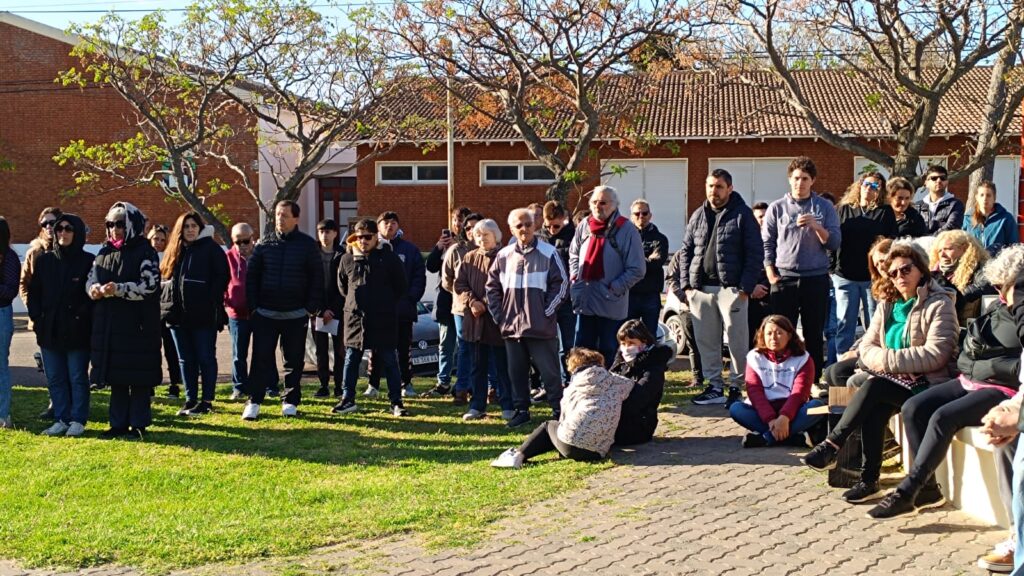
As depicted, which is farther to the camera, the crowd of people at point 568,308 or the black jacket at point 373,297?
the black jacket at point 373,297

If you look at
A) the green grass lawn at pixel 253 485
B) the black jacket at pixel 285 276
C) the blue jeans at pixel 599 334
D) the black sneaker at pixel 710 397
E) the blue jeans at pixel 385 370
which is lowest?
the green grass lawn at pixel 253 485

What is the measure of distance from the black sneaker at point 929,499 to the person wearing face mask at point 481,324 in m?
4.07

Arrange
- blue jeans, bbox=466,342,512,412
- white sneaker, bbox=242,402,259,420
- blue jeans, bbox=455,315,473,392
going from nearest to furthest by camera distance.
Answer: blue jeans, bbox=466,342,512,412
white sneaker, bbox=242,402,259,420
blue jeans, bbox=455,315,473,392

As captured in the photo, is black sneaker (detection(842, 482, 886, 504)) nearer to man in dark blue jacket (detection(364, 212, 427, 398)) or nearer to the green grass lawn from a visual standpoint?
the green grass lawn

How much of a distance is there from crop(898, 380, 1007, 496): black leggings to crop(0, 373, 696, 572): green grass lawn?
2189 mm

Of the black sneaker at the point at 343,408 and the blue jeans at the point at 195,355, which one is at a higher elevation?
the blue jeans at the point at 195,355

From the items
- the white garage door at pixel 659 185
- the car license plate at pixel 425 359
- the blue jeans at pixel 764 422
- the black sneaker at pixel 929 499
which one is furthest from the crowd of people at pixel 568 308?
the white garage door at pixel 659 185

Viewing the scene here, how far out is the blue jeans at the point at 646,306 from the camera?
35.4ft

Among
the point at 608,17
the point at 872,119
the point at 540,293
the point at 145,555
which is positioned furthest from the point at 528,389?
the point at 872,119

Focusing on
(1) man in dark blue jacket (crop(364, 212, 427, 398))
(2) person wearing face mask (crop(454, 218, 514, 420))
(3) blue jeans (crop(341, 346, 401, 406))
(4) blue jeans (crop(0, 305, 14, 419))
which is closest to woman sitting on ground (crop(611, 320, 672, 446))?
(2) person wearing face mask (crop(454, 218, 514, 420))

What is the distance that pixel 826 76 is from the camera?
128ft

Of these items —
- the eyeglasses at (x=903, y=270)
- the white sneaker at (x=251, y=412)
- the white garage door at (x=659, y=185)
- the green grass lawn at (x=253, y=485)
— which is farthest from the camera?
the white garage door at (x=659, y=185)

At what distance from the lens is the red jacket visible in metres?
11.2

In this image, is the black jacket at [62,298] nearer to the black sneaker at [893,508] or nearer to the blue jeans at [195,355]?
the blue jeans at [195,355]
